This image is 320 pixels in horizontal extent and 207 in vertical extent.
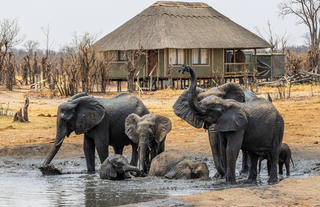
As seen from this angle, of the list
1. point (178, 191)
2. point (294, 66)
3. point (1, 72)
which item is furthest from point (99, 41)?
point (178, 191)

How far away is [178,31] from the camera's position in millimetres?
37375

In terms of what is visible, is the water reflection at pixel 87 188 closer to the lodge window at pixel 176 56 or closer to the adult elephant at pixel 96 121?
the adult elephant at pixel 96 121

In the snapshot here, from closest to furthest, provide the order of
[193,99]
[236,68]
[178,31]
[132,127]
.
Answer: [193,99]
[132,127]
[178,31]
[236,68]

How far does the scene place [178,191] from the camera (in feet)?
33.7

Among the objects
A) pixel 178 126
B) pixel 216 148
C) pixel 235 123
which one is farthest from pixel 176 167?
pixel 178 126

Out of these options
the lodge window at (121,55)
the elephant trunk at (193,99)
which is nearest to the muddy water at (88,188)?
the elephant trunk at (193,99)

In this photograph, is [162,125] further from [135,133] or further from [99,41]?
[99,41]

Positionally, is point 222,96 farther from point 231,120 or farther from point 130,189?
point 130,189

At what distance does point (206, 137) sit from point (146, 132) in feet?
18.2

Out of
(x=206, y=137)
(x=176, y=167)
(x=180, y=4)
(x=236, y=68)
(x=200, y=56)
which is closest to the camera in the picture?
(x=176, y=167)

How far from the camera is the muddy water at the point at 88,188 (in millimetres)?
9842

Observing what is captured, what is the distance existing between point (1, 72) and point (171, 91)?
9.35 meters

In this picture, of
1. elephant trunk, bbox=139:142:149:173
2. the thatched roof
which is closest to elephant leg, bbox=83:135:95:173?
elephant trunk, bbox=139:142:149:173

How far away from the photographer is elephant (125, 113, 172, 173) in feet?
38.0
